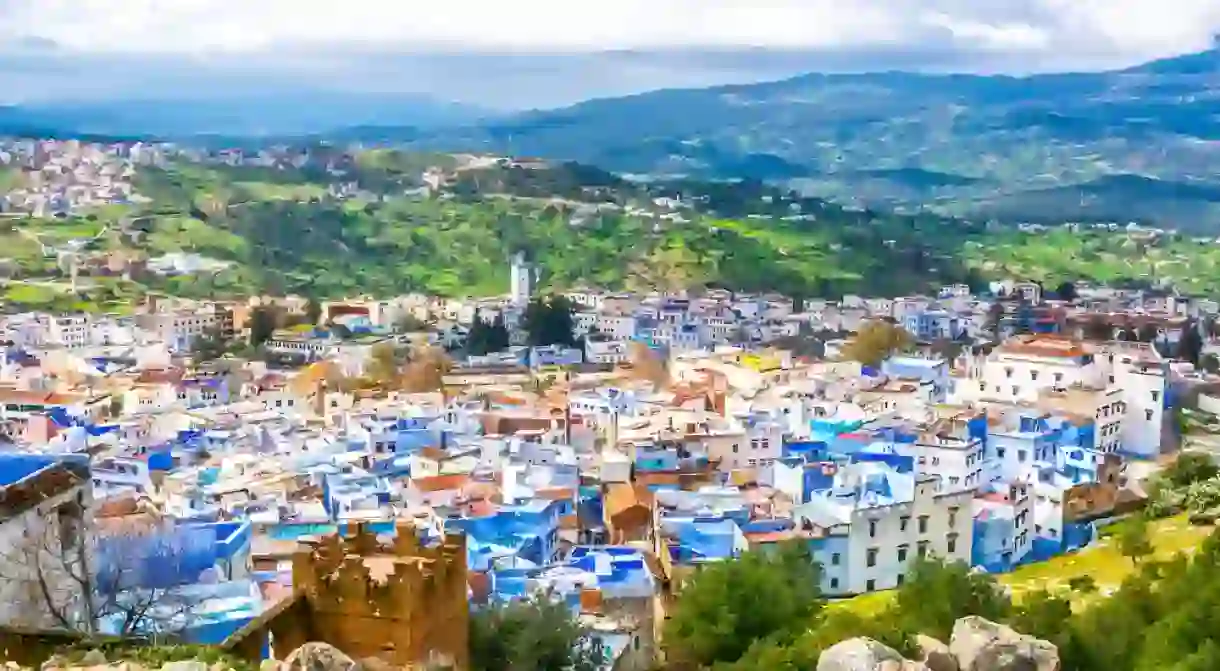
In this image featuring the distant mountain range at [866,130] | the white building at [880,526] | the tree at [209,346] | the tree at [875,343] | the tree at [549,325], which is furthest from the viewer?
the distant mountain range at [866,130]

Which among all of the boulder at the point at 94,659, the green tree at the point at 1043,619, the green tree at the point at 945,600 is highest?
the boulder at the point at 94,659

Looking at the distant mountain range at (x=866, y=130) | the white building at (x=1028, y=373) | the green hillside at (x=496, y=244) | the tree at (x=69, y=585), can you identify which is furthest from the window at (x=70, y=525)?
the distant mountain range at (x=866, y=130)

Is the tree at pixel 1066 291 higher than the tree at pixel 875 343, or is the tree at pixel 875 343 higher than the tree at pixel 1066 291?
the tree at pixel 875 343

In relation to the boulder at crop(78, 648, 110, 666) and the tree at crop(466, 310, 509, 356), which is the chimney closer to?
the boulder at crop(78, 648, 110, 666)

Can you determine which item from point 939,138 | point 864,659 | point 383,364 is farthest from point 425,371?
point 939,138

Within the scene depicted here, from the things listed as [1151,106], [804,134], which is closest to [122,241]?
[804,134]

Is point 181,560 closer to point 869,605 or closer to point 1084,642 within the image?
point 869,605

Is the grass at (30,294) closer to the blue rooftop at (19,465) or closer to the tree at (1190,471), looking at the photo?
the tree at (1190,471)
